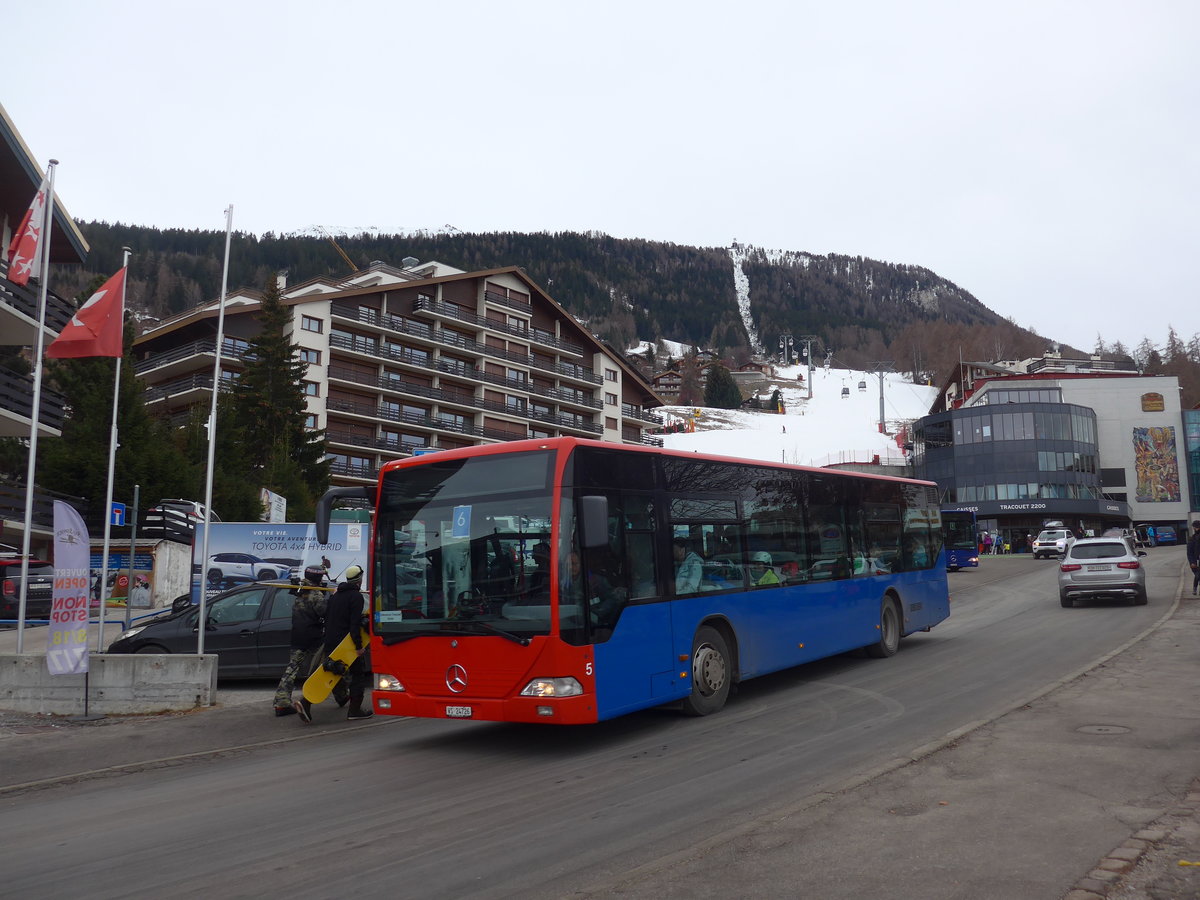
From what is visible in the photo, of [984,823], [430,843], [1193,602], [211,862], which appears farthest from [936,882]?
[1193,602]

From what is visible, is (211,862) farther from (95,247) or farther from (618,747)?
(95,247)

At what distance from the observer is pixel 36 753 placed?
33.3ft

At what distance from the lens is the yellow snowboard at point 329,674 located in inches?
451

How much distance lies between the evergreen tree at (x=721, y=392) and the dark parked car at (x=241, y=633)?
523 ft

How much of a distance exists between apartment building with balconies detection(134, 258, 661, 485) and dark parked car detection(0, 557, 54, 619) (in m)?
30.2

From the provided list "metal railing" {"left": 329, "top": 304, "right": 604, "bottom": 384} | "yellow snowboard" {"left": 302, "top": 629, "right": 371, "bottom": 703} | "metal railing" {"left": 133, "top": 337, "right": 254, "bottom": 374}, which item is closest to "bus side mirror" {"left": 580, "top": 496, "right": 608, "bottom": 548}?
"yellow snowboard" {"left": 302, "top": 629, "right": 371, "bottom": 703}

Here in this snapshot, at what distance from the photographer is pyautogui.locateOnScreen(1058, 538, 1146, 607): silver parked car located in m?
22.8

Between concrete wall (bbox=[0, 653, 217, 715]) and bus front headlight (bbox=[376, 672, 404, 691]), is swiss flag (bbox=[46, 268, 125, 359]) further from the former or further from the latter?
bus front headlight (bbox=[376, 672, 404, 691])

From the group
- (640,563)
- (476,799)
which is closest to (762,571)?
(640,563)

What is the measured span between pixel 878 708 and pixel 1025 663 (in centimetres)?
452

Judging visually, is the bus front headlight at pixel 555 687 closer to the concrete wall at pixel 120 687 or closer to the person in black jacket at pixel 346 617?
the person in black jacket at pixel 346 617

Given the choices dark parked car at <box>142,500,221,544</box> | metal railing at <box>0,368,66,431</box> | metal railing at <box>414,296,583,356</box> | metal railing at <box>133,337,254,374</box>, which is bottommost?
dark parked car at <box>142,500,221,544</box>

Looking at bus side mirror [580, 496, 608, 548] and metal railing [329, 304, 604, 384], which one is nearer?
bus side mirror [580, 496, 608, 548]

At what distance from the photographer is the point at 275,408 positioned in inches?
2088
